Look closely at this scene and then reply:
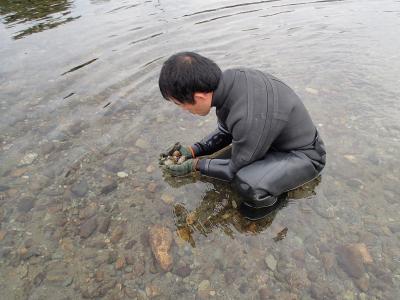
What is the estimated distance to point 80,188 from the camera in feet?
13.0

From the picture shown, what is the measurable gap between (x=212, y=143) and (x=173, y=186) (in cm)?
73

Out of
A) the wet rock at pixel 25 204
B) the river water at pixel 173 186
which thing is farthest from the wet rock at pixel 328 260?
the wet rock at pixel 25 204

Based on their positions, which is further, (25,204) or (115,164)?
(115,164)

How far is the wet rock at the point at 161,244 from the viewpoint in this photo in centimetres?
310

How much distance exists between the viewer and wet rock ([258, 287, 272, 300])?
279 cm

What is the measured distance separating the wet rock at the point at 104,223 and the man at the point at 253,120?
132 cm

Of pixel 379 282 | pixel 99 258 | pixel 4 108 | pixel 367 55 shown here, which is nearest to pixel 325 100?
pixel 367 55

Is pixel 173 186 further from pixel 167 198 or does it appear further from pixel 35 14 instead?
pixel 35 14

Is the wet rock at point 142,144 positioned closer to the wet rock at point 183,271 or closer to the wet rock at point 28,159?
the wet rock at point 28,159

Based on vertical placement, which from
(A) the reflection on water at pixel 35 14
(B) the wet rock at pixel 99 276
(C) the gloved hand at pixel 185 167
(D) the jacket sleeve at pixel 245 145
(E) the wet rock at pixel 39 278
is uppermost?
(D) the jacket sleeve at pixel 245 145

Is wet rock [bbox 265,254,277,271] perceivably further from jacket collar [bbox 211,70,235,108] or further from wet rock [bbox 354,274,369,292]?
jacket collar [bbox 211,70,235,108]

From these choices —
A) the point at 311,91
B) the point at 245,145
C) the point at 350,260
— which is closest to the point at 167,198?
the point at 245,145

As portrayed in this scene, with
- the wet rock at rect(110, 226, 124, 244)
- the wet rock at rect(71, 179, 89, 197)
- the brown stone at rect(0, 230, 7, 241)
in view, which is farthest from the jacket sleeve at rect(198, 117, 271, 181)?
the brown stone at rect(0, 230, 7, 241)

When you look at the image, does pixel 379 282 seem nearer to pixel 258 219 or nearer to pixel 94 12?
pixel 258 219
